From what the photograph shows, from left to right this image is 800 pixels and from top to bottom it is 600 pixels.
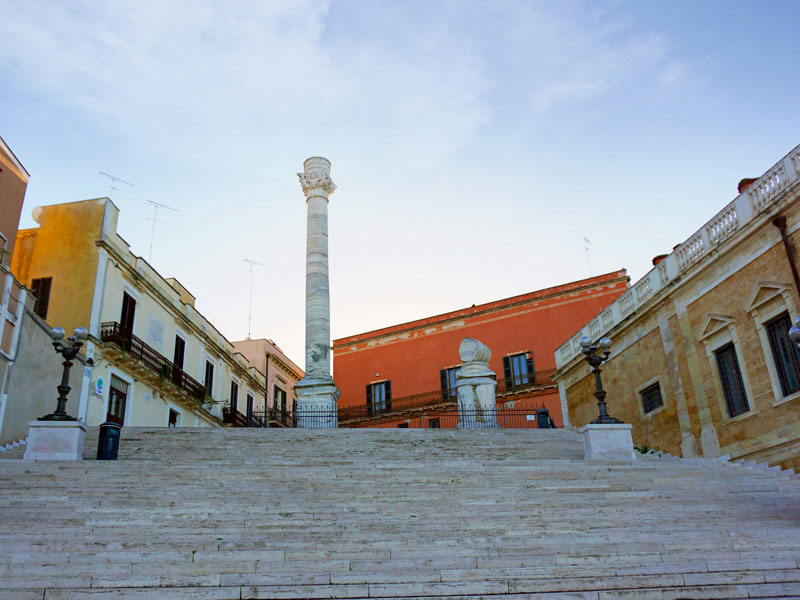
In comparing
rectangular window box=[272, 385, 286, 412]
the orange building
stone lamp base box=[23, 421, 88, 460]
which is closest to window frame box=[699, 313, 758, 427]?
stone lamp base box=[23, 421, 88, 460]

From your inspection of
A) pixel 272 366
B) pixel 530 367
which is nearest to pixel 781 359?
pixel 530 367

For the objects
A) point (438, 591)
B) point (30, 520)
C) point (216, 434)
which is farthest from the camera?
point (216, 434)

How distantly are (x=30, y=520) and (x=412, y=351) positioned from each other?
30457mm

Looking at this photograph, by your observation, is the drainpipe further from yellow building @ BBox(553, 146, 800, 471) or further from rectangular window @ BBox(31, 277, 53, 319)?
rectangular window @ BBox(31, 277, 53, 319)

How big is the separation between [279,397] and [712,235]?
29.5 m

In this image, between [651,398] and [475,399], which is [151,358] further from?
[651,398]

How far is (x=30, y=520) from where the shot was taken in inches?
354

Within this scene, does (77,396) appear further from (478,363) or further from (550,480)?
(550,480)

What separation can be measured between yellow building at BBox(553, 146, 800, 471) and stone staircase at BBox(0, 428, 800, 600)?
8.09 feet

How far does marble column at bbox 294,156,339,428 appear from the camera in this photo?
23047 mm

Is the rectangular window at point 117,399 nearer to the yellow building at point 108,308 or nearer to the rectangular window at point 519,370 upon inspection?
the yellow building at point 108,308

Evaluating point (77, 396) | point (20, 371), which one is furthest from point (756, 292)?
point (77, 396)

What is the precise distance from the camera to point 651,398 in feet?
62.3

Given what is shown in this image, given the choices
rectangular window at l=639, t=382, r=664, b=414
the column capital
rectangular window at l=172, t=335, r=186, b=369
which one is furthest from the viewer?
rectangular window at l=172, t=335, r=186, b=369
